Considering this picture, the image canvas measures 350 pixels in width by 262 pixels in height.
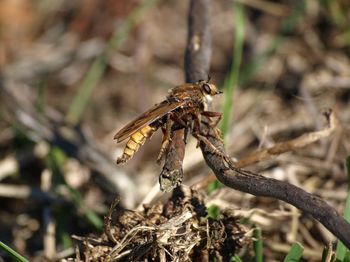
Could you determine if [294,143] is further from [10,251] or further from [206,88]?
[10,251]

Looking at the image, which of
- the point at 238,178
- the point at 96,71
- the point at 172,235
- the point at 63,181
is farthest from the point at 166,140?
the point at 96,71

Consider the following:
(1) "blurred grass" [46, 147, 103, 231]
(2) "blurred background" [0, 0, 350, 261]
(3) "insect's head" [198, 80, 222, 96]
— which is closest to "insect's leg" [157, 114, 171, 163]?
(3) "insect's head" [198, 80, 222, 96]

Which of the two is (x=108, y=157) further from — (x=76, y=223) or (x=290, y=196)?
(x=290, y=196)

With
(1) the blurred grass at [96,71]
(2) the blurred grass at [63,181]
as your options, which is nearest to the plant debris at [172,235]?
(2) the blurred grass at [63,181]

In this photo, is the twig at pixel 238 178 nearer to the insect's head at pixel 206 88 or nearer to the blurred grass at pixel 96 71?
the insect's head at pixel 206 88

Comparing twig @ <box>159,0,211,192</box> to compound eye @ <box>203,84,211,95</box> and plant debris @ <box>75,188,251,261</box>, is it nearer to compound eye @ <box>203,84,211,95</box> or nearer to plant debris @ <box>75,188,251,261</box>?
compound eye @ <box>203,84,211,95</box>

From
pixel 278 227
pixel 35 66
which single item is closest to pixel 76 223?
pixel 278 227
